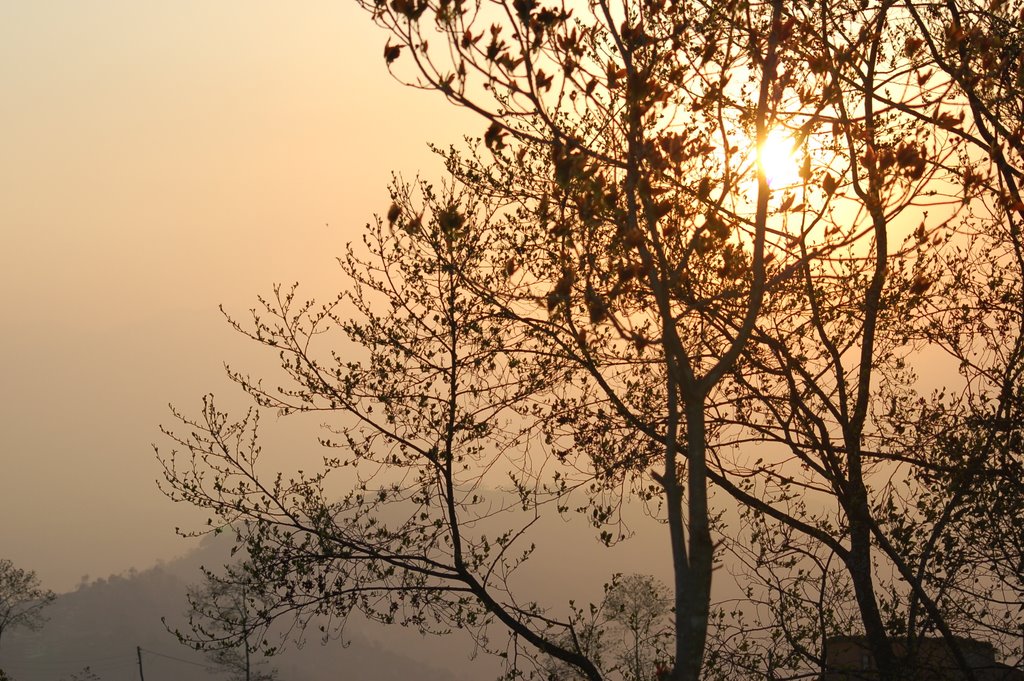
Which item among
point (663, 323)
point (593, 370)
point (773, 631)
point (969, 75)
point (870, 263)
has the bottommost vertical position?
point (773, 631)

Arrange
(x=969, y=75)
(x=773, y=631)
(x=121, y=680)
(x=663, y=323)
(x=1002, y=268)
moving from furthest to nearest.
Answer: (x=121, y=680), (x=1002, y=268), (x=773, y=631), (x=969, y=75), (x=663, y=323)

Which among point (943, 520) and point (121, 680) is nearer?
point (943, 520)

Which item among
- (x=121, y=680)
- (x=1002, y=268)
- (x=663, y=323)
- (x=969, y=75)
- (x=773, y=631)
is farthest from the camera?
(x=121, y=680)

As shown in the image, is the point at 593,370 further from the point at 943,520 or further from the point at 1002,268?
the point at 1002,268

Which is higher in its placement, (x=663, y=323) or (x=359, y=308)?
(x=359, y=308)

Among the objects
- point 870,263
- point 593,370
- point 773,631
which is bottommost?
point 773,631

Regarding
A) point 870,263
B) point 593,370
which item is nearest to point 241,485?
point 593,370

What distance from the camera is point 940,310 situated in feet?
44.0

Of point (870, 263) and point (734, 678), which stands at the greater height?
point (870, 263)

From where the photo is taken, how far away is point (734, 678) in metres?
12.4

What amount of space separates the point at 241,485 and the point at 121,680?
20829 cm

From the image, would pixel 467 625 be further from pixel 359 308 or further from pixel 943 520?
pixel 943 520

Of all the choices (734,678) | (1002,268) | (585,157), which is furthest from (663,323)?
(1002,268)

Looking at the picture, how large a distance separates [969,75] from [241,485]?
9.88m
